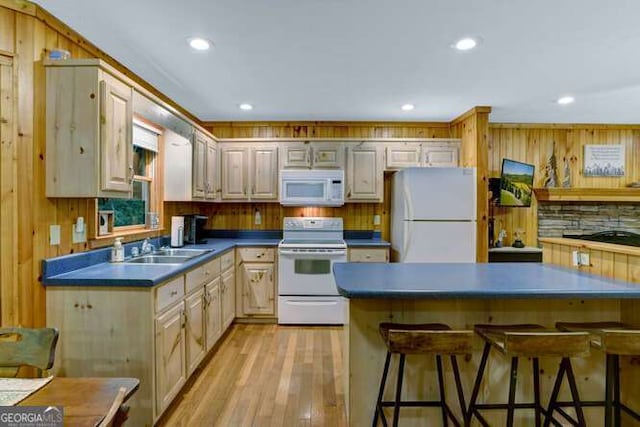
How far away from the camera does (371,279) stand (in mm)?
2006

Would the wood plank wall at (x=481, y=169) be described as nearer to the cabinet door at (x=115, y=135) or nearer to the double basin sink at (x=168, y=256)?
the double basin sink at (x=168, y=256)

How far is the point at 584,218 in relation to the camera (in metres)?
4.61

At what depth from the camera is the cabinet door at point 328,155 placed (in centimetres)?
425

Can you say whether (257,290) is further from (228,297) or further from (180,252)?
(180,252)

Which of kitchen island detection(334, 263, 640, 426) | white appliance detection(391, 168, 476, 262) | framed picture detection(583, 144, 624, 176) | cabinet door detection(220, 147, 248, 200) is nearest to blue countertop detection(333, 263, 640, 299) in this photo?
kitchen island detection(334, 263, 640, 426)

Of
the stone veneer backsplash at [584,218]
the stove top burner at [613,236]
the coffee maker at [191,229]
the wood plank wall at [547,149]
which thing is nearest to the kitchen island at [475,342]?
the coffee maker at [191,229]

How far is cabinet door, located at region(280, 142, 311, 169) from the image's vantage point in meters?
4.27

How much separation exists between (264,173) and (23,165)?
8.49 ft

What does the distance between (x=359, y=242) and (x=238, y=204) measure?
65.7 inches

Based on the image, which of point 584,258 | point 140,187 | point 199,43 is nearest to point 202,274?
point 140,187

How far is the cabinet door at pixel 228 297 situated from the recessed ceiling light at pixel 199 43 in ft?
6.78

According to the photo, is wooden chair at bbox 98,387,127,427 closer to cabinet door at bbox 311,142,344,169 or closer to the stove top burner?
cabinet door at bbox 311,142,344,169

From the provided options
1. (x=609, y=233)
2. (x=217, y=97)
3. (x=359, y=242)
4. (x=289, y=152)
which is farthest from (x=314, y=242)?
(x=609, y=233)

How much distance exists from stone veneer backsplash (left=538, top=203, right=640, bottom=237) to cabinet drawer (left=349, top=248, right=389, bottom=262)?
224 centimetres
